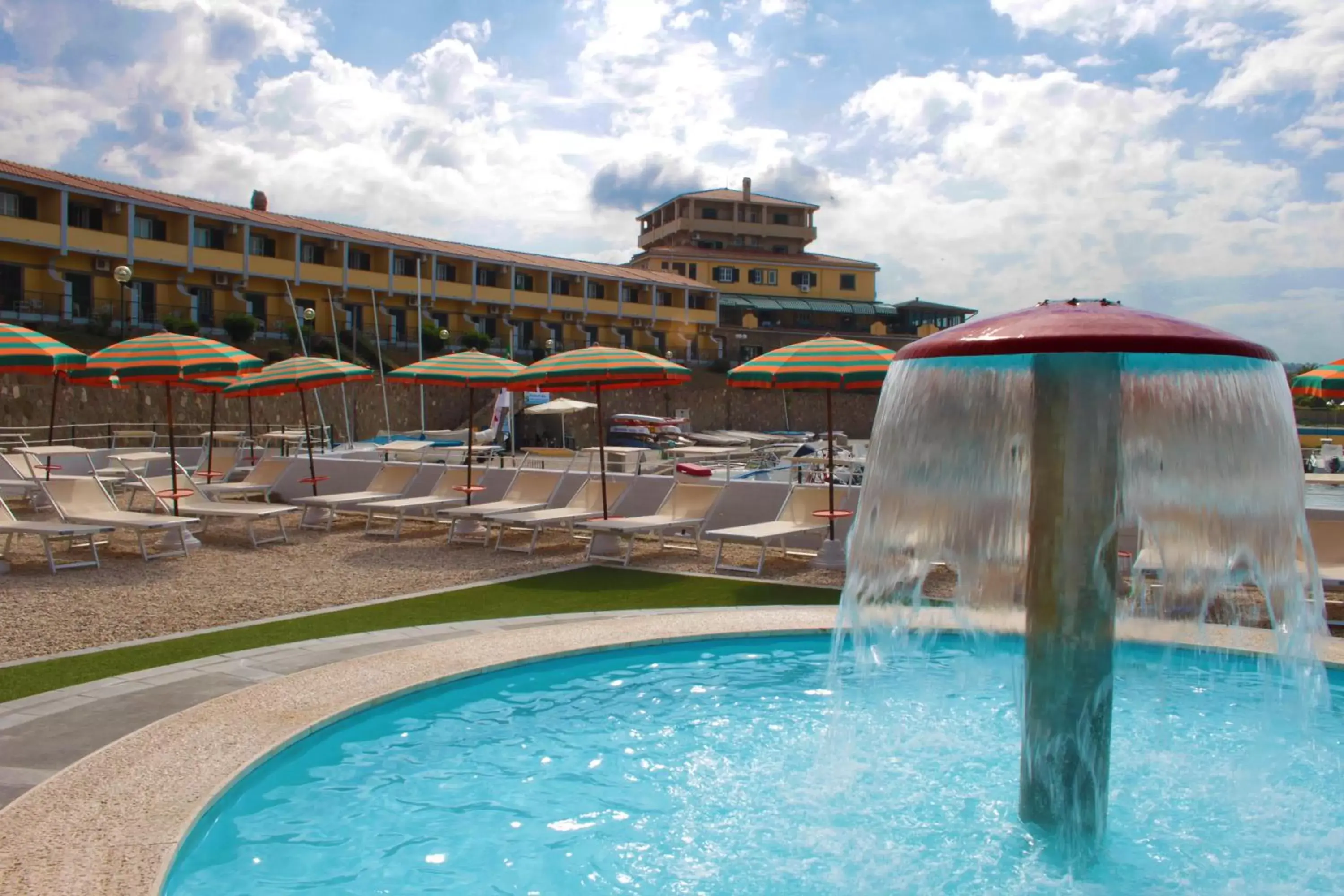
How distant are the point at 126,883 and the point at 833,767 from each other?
346 centimetres

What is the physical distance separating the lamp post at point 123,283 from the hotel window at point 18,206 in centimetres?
334

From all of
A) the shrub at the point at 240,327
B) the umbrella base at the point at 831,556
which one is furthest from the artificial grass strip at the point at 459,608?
the shrub at the point at 240,327

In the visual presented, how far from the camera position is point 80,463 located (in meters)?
19.4

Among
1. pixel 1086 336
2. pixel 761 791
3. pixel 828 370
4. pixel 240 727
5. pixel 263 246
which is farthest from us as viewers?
pixel 263 246

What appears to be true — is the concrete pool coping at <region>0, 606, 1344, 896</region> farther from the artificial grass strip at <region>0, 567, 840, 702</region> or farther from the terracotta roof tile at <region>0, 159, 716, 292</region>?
the terracotta roof tile at <region>0, 159, 716, 292</region>

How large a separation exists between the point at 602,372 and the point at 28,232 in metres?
32.2

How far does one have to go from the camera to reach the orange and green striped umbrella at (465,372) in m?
14.9

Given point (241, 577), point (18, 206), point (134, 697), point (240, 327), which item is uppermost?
point (18, 206)

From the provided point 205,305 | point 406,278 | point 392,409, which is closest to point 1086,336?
point 392,409

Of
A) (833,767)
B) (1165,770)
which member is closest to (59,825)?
(833,767)

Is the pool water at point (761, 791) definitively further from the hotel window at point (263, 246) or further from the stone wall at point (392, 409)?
the hotel window at point (263, 246)

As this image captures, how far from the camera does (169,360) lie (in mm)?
13328

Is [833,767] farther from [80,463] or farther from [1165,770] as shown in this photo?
[80,463]

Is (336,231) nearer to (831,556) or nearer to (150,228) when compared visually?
(150,228)
